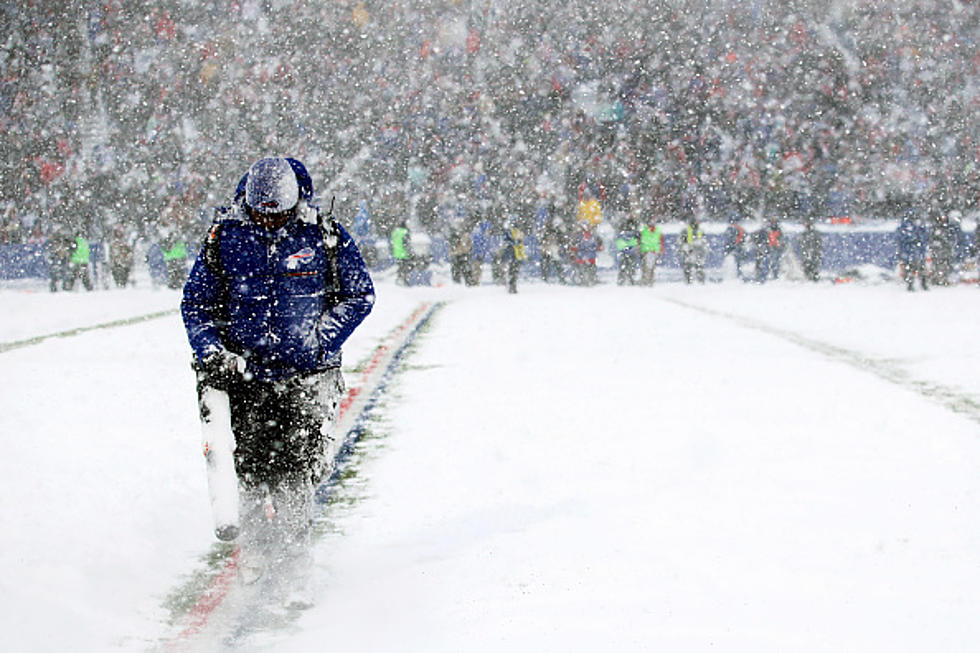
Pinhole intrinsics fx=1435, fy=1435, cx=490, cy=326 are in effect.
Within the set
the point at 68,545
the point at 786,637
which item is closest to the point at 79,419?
the point at 68,545

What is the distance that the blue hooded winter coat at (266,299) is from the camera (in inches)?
210

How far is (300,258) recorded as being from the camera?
211 inches

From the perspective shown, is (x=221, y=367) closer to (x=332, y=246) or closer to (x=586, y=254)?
(x=332, y=246)

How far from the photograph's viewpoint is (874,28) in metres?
46.2

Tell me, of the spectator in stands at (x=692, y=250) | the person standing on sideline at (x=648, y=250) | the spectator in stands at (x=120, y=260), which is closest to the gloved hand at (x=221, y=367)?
the person standing on sideline at (x=648, y=250)

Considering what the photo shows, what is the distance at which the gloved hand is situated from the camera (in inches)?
207

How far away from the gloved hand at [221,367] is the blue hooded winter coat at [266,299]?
0.10 feet

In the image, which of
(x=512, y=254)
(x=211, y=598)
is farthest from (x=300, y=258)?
(x=512, y=254)

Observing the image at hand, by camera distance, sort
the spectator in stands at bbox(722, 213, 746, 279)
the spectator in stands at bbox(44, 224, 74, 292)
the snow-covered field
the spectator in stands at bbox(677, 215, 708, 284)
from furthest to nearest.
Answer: the spectator in stands at bbox(722, 213, 746, 279), the spectator in stands at bbox(677, 215, 708, 284), the spectator in stands at bbox(44, 224, 74, 292), the snow-covered field

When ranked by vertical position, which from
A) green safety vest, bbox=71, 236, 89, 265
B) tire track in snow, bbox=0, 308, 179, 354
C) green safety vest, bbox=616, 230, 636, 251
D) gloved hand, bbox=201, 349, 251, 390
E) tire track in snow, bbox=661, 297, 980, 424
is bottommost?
tire track in snow, bbox=661, 297, 980, 424

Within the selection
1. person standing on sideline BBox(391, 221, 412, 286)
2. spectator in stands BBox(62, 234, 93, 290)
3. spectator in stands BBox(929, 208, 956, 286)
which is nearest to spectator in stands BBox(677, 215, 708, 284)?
spectator in stands BBox(929, 208, 956, 286)

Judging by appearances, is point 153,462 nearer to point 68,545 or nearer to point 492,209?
Result: point 68,545

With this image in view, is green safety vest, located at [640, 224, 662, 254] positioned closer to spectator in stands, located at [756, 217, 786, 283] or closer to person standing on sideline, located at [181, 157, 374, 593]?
spectator in stands, located at [756, 217, 786, 283]

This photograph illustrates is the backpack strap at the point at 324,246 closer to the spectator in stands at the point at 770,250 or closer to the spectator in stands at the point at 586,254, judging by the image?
the spectator in stands at the point at 586,254
